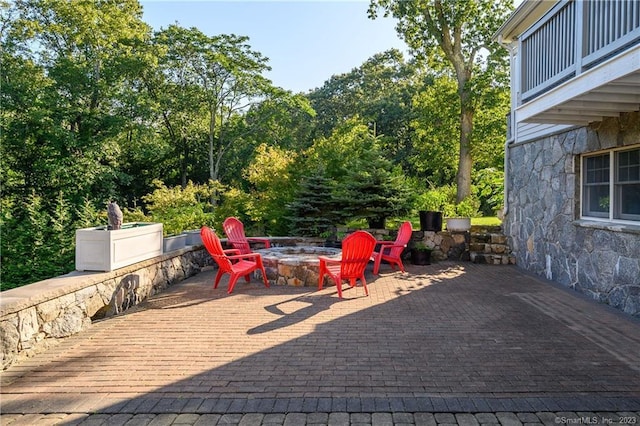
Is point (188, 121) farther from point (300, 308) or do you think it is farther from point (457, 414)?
point (457, 414)

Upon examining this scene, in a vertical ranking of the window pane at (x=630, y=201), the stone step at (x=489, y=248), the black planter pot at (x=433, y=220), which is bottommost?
the stone step at (x=489, y=248)

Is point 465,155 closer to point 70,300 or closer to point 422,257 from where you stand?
point 422,257

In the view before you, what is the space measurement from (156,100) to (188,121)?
2.11 metres

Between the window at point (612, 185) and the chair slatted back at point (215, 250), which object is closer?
the window at point (612, 185)

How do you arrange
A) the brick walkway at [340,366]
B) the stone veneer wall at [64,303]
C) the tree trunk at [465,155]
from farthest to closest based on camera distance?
1. the tree trunk at [465,155]
2. the stone veneer wall at [64,303]
3. the brick walkway at [340,366]

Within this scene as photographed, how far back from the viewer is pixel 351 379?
3232 millimetres

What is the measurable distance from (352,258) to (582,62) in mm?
3676

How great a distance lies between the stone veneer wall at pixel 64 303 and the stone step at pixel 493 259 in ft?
21.1

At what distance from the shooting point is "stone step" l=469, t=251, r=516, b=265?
345 inches

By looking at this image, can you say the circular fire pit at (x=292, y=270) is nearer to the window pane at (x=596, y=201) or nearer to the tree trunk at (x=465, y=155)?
the window pane at (x=596, y=201)

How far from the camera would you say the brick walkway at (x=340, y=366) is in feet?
9.00

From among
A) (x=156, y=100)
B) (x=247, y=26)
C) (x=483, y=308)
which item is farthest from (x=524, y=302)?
(x=156, y=100)

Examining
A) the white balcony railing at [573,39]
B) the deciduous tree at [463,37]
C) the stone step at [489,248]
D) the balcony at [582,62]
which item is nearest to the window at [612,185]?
the balcony at [582,62]

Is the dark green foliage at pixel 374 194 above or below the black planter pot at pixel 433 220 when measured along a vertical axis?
above
